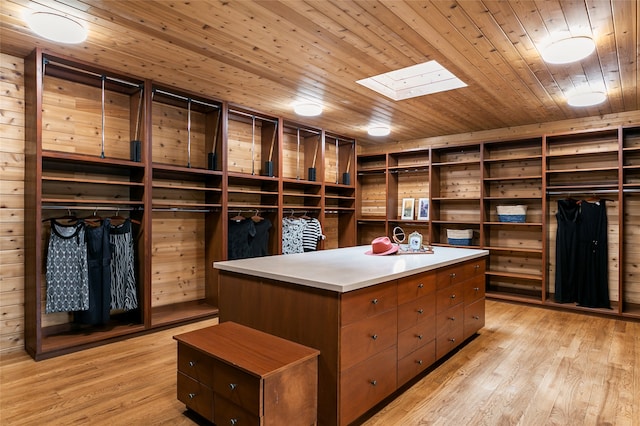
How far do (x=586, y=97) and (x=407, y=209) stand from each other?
10.0ft

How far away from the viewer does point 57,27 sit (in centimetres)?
254

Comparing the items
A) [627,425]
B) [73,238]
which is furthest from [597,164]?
[73,238]

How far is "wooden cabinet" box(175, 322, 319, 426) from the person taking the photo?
5.77ft

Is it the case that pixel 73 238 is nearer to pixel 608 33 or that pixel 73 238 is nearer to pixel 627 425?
pixel 627 425

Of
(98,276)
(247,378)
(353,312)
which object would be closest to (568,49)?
(353,312)

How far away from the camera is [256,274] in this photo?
8.05ft

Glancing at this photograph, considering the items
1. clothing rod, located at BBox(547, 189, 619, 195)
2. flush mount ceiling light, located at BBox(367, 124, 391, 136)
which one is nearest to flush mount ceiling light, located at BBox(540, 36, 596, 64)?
clothing rod, located at BBox(547, 189, 619, 195)

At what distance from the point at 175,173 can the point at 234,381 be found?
3.01 metres

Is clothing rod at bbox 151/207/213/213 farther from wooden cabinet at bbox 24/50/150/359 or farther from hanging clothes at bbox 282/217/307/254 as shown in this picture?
hanging clothes at bbox 282/217/307/254

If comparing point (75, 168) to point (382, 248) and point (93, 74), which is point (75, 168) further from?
point (382, 248)

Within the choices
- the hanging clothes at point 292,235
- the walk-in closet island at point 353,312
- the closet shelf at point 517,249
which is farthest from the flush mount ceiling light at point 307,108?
the closet shelf at point 517,249

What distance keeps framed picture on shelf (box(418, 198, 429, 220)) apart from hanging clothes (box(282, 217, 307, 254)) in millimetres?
2081

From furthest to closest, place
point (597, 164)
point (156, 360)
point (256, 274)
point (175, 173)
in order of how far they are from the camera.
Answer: point (597, 164) < point (175, 173) < point (156, 360) < point (256, 274)

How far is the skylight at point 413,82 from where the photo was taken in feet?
12.7
